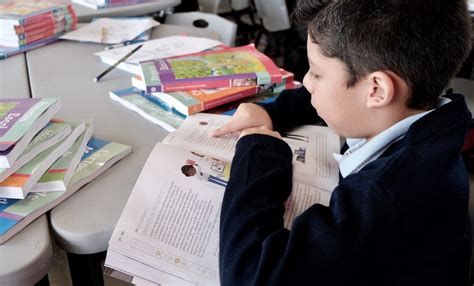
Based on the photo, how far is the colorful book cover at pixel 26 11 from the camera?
142cm

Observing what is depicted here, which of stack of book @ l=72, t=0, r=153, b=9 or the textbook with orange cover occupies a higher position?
stack of book @ l=72, t=0, r=153, b=9

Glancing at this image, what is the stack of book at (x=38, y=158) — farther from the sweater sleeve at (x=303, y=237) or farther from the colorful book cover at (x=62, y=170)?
the sweater sleeve at (x=303, y=237)

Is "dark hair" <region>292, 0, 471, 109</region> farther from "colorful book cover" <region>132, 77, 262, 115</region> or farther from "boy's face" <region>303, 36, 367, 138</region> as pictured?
"colorful book cover" <region>132, 77, 262, 115</region>

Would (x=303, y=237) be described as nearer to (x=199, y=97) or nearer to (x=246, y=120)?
(x=246, y=120)

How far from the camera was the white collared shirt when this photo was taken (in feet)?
2.19

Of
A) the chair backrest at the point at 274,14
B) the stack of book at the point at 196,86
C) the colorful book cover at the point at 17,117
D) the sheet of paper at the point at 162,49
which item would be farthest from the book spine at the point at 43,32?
the chair backrest at the point at 274,14

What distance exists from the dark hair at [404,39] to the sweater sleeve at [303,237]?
0.59 ft

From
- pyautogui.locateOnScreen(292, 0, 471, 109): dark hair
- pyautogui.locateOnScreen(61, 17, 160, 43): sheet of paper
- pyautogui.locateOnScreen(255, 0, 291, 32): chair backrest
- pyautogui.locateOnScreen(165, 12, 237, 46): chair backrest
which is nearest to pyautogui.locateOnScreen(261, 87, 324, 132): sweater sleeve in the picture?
pyautogui.locateOnScreen(292, 0, 471, 109): dark hair

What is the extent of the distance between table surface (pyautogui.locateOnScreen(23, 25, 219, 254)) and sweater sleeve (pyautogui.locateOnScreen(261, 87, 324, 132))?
0.24 meters

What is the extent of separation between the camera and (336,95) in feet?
2.33

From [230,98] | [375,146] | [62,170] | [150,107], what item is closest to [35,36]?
[150,107]

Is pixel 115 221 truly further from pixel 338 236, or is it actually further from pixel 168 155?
pixel 338 236

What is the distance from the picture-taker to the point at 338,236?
0.57 metres

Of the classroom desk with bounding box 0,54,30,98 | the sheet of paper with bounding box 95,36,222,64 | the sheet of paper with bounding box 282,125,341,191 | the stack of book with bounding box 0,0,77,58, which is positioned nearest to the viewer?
the sheet of paper with bounding box 282,125,341,191
